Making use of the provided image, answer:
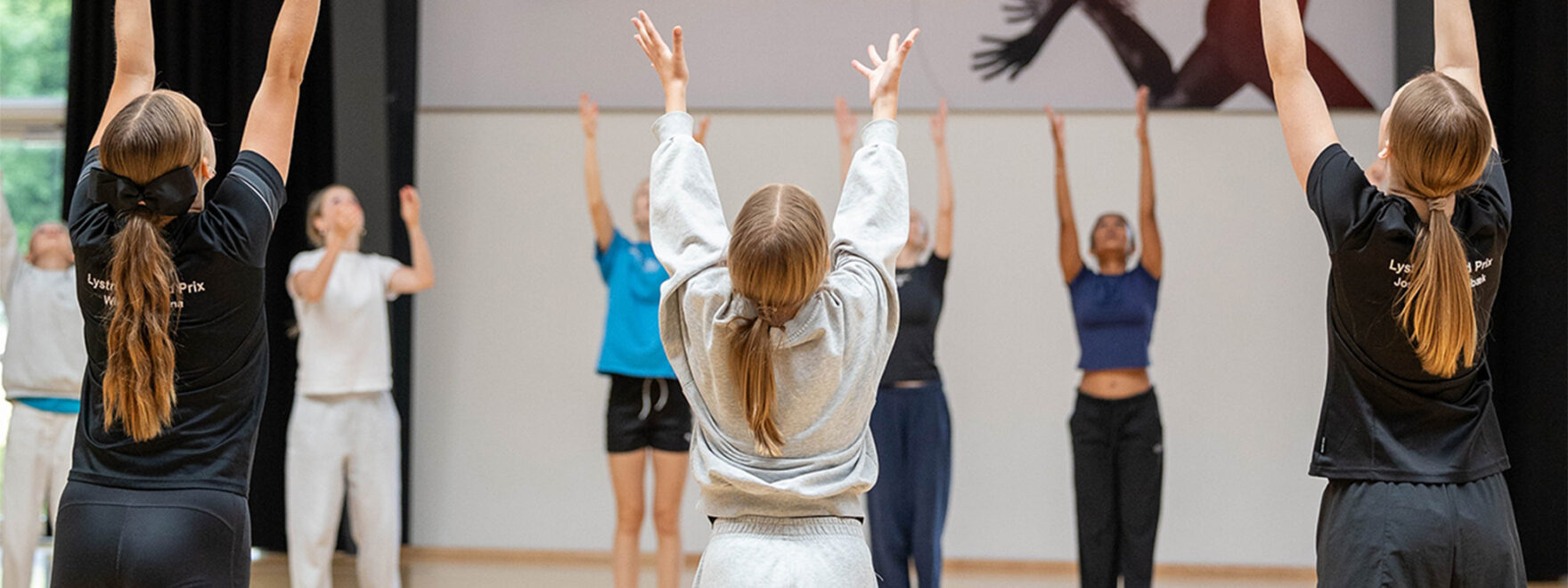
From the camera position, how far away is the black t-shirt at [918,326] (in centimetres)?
411

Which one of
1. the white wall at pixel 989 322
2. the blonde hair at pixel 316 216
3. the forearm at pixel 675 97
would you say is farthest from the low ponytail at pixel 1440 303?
the white wall at pixel 989 322

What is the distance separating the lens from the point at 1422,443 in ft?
5.56

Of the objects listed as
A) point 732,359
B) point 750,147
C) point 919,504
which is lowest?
point 919,504

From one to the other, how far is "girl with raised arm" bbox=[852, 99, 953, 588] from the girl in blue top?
26.3 inches

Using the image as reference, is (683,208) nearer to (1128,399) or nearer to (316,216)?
(1128,399)

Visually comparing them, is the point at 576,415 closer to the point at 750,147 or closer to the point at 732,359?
the point at 750,147

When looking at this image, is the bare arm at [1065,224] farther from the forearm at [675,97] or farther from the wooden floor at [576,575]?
the forearm at [675,97]

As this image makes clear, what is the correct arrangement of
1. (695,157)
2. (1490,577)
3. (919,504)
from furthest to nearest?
(919,504)
(695,157)
(1490,577)

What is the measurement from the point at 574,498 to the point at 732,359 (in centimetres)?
426

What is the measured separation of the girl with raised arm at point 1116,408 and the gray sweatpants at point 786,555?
8.12ft

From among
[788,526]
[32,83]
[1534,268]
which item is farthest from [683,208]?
[32,83]

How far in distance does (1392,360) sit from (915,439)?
97.7 inches

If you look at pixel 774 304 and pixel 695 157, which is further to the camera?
pixel 695 157

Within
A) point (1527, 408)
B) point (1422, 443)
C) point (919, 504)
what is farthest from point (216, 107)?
point (1527, 408)
